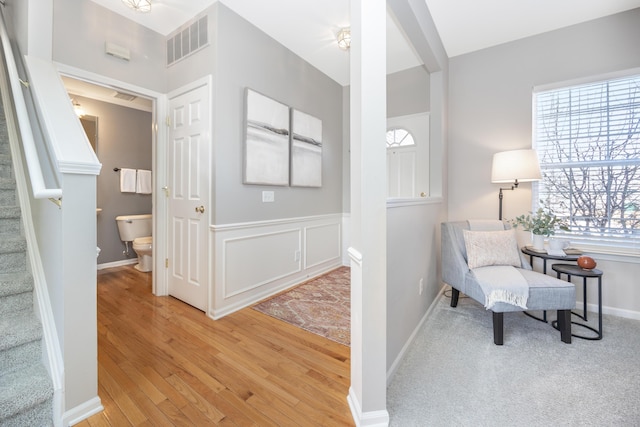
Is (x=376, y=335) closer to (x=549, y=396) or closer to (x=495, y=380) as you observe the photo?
(x=495, y=380)

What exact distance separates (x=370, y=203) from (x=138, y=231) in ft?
13.3

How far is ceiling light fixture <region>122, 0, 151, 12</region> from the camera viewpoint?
221cm

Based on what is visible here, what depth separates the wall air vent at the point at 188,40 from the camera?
242 centimetres

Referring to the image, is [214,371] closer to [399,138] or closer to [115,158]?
[399,138]

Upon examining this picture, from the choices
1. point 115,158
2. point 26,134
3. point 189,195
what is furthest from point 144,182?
point 26,134

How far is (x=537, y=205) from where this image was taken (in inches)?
110

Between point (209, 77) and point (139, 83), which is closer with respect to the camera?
point (209, 77)

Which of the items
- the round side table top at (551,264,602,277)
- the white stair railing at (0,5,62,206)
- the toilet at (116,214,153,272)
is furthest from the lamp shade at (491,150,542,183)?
the toilet at (116,214,153,272)

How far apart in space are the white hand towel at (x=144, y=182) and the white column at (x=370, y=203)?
13.5 ft

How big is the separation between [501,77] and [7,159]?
4.44 meters

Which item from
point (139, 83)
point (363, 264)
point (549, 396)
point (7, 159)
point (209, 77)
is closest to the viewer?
point (363, 264)

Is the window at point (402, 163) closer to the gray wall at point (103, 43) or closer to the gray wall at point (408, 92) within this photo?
the gray wall at point (408, 92)

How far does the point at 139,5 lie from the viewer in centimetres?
225

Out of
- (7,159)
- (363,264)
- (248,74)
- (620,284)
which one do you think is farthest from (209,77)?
(620,284)
